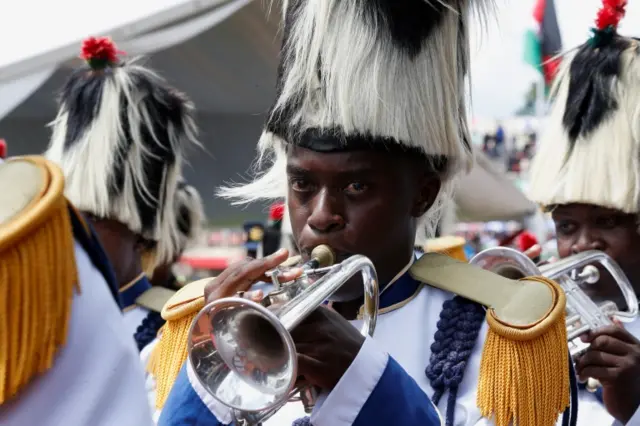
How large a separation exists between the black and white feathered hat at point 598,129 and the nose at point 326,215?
1.42m

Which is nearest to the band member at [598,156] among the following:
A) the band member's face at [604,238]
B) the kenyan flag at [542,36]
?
the band member's face at [604,238]

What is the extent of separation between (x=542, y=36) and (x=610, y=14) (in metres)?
4.14

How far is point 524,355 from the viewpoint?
6.31ft

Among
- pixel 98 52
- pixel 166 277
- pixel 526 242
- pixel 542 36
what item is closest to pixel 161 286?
pixel 166 277

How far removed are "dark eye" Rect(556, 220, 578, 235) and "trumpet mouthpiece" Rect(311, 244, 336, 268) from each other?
147 cm

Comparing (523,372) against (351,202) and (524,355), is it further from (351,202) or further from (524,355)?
(351,202)

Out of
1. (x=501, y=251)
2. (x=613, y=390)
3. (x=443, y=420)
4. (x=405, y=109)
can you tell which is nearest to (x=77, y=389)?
(x=443, y=420)

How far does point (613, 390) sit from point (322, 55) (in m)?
1.24

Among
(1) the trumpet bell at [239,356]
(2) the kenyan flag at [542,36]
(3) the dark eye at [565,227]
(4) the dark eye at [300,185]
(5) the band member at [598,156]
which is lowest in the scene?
(2) the kenyan flag at [542,36]

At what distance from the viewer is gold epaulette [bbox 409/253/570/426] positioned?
191 centimetres

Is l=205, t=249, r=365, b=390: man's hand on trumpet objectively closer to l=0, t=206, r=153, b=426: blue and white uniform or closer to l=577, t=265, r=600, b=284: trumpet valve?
l=0, t=206, r=153, b=426: blue and white uniform

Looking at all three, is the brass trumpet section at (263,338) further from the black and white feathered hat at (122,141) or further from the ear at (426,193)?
the black and white feathered hat at (122,141)

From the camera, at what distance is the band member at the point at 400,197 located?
1.93 metres

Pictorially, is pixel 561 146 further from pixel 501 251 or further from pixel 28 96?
pixel 28 96
